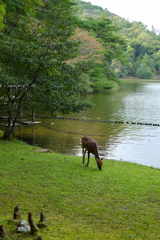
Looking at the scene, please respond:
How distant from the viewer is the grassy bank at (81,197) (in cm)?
488

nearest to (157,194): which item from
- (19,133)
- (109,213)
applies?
(109,213)

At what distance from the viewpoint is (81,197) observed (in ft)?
21.2

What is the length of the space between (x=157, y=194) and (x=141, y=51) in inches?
4393

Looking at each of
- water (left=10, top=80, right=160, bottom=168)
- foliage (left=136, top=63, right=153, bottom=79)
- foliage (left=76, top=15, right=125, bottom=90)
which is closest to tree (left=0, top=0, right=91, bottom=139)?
water (left=10, top=80, right=160, bottom=168)

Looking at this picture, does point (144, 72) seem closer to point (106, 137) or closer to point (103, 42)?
point (103, 42)

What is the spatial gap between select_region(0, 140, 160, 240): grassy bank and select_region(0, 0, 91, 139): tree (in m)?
3.34

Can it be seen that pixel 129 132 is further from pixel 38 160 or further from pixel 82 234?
pixel 82 234

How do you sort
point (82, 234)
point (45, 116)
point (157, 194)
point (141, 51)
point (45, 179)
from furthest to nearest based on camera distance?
point (141, 51) < point (45, 116) < point (45, 179) < point (157, 194) < point (82, 234)

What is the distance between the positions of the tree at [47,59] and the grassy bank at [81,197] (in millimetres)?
3344

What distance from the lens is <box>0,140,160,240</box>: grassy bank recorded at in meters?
4.88

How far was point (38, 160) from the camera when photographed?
9.70 metres

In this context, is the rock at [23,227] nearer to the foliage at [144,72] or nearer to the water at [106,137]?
the water at [106,137]

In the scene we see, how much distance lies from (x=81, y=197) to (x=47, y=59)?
6.73 meters

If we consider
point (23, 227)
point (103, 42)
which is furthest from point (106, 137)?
point (103, 42)
